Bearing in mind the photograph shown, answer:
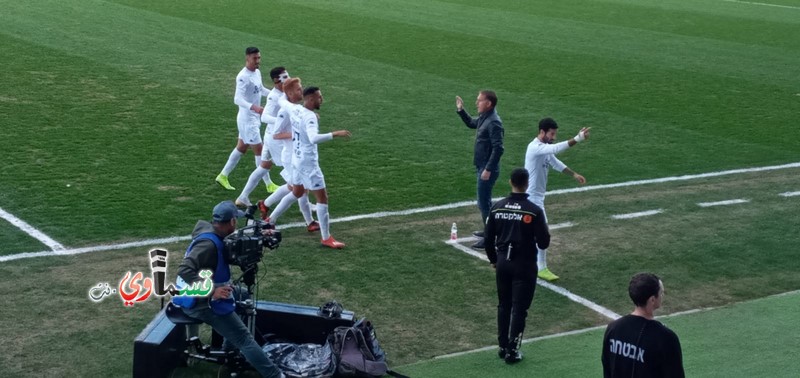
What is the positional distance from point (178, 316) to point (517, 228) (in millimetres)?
3066

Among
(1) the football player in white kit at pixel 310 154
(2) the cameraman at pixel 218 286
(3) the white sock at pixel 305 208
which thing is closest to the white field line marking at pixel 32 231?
(1) the football player in white kit at pixel 310 154

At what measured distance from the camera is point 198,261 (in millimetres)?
8633

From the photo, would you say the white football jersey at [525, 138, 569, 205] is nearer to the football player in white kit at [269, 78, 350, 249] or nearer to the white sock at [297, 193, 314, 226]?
the football player in white kit at [269, 78, 350, 249]

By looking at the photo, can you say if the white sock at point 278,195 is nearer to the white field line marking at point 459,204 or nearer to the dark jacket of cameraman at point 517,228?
the white field line marking at point 459,204

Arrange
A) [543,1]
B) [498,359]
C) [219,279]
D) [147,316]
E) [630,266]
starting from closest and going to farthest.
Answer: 1. [219,279]
2. [498,359]
3. [147,316]
4. [630,266]
5. [543,1]

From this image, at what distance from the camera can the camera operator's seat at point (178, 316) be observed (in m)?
9.02

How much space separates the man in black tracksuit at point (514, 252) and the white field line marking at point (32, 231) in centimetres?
564

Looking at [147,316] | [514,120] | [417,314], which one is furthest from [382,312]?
[514,120]

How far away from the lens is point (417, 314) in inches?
441

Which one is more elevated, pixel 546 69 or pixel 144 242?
pixel 546 69

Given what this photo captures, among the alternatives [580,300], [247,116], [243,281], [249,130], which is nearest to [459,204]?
[249,130]

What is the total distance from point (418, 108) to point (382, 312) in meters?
9.59

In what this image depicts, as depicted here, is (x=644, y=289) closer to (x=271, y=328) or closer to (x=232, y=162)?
(x=271, y=328)

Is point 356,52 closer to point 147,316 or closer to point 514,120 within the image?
point 514,120
